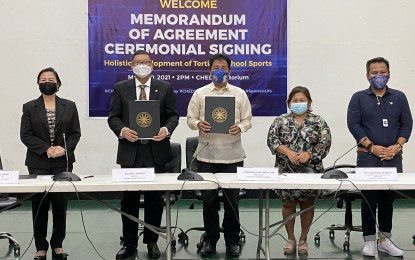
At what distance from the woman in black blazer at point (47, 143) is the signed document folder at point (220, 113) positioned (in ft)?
3.47

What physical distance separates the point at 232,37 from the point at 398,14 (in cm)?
212

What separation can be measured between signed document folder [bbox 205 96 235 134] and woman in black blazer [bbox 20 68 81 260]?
41.6 inches

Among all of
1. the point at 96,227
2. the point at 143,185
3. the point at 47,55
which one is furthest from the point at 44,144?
the point at 47,55

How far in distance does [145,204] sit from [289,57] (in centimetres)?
335

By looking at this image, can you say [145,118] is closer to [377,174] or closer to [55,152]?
[55,152]

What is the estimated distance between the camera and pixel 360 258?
389 cm

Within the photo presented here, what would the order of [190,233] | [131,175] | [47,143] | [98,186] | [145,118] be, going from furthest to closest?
1. [190,233]
2. [47,143]
3. [145,118]
4. [131,175]
5. [98,186]

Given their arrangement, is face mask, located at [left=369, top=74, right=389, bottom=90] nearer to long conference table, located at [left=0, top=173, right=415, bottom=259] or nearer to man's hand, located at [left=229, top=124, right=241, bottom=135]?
long conference table, located at [left=0, top=173, right=415, bottom=259]

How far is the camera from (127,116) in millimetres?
3844

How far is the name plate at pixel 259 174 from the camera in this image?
316 centimetres

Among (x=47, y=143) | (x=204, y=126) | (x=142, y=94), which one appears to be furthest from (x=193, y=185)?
(x=47, y=143)

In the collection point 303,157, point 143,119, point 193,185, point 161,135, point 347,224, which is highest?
point 143,119

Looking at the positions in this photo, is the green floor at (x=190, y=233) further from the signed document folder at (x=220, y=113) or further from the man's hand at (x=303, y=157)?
the signed document folder at (x=220, y=113)

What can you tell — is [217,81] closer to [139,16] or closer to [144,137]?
[144,137]
